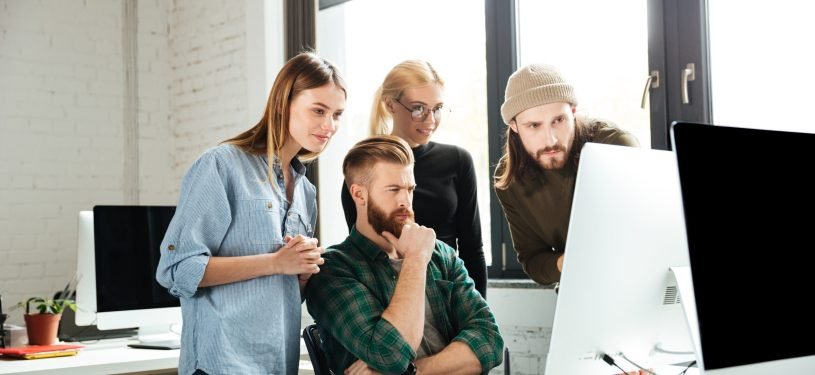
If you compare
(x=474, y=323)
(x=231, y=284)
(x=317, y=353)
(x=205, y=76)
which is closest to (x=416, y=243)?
(x=474, y=323)

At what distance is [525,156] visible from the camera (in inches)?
98.0

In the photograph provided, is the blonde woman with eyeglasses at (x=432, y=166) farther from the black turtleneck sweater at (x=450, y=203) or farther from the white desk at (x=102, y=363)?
the white desk at (x=102, y=363)

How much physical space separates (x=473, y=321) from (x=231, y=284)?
1.89 ft

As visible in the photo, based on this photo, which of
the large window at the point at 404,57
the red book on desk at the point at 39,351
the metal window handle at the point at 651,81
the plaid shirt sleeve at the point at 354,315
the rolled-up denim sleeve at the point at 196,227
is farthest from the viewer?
the large window at the point at 404,57

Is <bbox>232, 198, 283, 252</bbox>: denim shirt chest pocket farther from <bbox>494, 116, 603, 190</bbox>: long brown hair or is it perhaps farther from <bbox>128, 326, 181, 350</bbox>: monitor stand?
<bbox>128, 326, 181, 350</bbox>: monitor stand

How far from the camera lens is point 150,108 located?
5430 millimetres

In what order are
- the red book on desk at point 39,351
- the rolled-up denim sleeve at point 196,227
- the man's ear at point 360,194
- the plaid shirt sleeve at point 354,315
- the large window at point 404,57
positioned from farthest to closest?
the large window at point 404,57 < the red book on desk at point 39,351 < the man's ear at point 360,194 < the rolled-up denim sleeve at point 196,227 < the plaid shirt sleeve at point 354,315

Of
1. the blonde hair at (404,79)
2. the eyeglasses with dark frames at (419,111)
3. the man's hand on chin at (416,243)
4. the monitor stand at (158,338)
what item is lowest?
the monitor stand at (158,338)

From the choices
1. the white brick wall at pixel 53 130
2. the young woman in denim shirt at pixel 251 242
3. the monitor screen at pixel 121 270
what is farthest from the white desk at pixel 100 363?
the white brick wall at pixel 53 130

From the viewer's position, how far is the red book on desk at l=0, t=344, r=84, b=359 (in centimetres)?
280

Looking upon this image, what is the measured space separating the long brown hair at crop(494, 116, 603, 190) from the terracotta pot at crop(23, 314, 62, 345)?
69.6 inches

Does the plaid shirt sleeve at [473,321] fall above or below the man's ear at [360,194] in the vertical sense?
below

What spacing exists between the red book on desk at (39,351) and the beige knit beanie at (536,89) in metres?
1.73

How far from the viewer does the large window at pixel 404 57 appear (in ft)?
12.6
